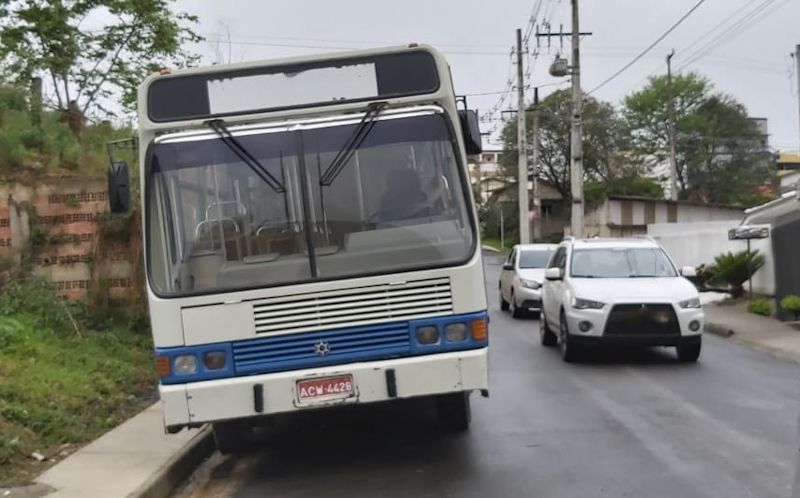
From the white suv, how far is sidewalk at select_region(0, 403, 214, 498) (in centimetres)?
580

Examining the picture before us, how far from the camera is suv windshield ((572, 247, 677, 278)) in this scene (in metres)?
13.5

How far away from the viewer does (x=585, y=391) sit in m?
10.7

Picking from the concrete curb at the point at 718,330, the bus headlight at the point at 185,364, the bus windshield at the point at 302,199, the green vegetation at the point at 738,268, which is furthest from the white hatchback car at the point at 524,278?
the bus headlight at the point at 185,364

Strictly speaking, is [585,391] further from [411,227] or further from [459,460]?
[411,227]

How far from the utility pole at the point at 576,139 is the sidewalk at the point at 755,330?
34.0 ft

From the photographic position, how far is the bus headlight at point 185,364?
6879 millimetres

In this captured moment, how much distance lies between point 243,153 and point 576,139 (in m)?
24.2

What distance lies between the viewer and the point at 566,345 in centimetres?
1302

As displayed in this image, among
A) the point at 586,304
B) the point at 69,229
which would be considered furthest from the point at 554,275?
the point at 69,229

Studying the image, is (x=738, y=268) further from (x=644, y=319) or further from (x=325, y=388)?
(x=325, y=388)

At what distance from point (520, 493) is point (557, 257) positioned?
941cm

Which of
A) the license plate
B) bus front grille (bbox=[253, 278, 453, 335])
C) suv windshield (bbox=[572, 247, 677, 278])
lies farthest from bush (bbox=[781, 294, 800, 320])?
the license plate

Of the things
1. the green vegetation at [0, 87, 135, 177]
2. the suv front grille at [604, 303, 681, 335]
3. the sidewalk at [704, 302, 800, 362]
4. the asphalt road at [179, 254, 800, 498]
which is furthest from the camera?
the sidewalk at [704, 302, 800, 362]

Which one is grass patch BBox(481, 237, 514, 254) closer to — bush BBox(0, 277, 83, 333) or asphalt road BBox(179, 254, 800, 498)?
bush BBox(0, 277, 83, 333)
